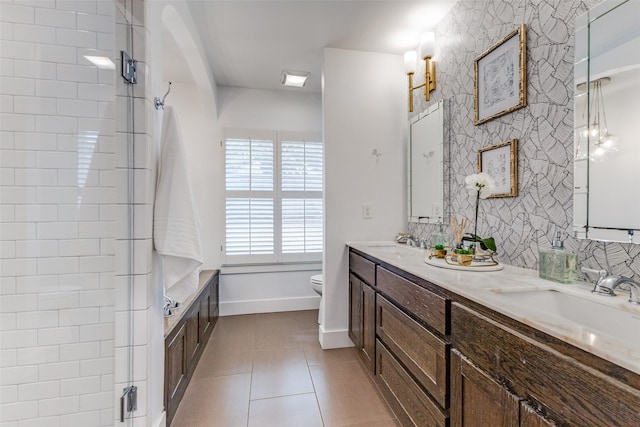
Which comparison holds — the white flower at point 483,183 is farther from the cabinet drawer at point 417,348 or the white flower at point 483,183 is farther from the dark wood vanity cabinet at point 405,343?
the cabinet drawer at point 417,348

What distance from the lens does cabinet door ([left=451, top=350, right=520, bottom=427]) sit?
32.2 inches

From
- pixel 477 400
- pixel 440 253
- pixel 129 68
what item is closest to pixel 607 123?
pixel 440 253

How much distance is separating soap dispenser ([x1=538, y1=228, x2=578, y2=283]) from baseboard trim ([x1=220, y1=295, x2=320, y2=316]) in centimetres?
257

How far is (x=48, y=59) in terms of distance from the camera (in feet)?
4.50

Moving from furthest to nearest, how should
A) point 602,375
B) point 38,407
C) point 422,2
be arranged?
point 422,2 → point 38,407 → point 602,375

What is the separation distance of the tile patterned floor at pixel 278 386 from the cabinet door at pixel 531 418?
1.05 meters

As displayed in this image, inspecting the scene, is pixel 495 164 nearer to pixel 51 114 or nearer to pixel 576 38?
pixel 576 38

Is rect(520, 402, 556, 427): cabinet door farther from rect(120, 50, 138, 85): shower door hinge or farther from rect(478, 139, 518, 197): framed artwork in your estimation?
rect(120, 50, 138, 85): shower door hinge

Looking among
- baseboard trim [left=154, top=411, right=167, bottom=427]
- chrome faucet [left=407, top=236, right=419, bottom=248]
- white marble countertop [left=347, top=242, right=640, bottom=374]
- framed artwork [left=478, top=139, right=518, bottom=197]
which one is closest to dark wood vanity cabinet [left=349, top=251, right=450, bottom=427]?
white marble countertop [left=347, top=242, right=640, bottom=374]

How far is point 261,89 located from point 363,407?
3.28 m

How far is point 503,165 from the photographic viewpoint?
1544mm

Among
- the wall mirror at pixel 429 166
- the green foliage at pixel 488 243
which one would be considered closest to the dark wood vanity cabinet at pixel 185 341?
the green foliage at pixel 488 243

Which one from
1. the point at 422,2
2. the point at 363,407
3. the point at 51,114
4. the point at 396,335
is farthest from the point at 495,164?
the point at 51,114

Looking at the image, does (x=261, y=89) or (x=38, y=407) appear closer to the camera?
(x=38, y=407)
